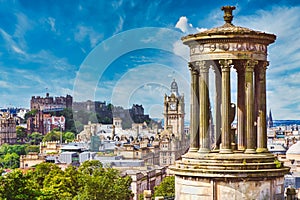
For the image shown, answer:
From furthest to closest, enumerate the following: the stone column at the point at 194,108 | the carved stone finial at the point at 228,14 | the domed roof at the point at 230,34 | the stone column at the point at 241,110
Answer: the carved stone finial at the point at 228,14, the stone column at the point at 194,108, the stone column at the point at 241,110, the domed roof at the point at 230,34

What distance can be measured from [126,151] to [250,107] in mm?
128762

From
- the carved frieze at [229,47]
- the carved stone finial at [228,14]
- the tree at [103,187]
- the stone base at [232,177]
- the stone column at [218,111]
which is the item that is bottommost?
the tree at [103,187]

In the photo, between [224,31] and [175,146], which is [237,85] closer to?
[224,31]

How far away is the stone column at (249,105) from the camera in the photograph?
89.5ft

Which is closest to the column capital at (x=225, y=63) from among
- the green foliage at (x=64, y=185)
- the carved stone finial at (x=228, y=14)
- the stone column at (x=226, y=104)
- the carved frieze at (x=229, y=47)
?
the stone column at (x=226, y=104)

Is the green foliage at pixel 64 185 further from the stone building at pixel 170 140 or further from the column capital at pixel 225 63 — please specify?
the stone building at pixel 170 140

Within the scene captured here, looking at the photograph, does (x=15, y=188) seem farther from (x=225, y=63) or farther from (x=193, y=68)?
(x=225, y=63)

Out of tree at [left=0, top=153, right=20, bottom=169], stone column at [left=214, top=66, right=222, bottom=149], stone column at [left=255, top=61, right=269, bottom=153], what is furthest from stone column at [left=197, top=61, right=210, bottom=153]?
tree at [left=0, top=153, right=20, bottom=169]

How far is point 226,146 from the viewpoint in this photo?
27.0 metres

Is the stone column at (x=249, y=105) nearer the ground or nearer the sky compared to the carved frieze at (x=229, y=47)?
nearer the ground

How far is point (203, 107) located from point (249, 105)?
5.60ft

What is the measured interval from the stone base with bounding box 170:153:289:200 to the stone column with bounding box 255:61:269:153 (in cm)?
65

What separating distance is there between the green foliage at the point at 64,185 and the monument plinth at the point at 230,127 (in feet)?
100.0

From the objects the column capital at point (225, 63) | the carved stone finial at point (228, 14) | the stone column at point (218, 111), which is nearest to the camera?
the column capital at point (225, 63)
